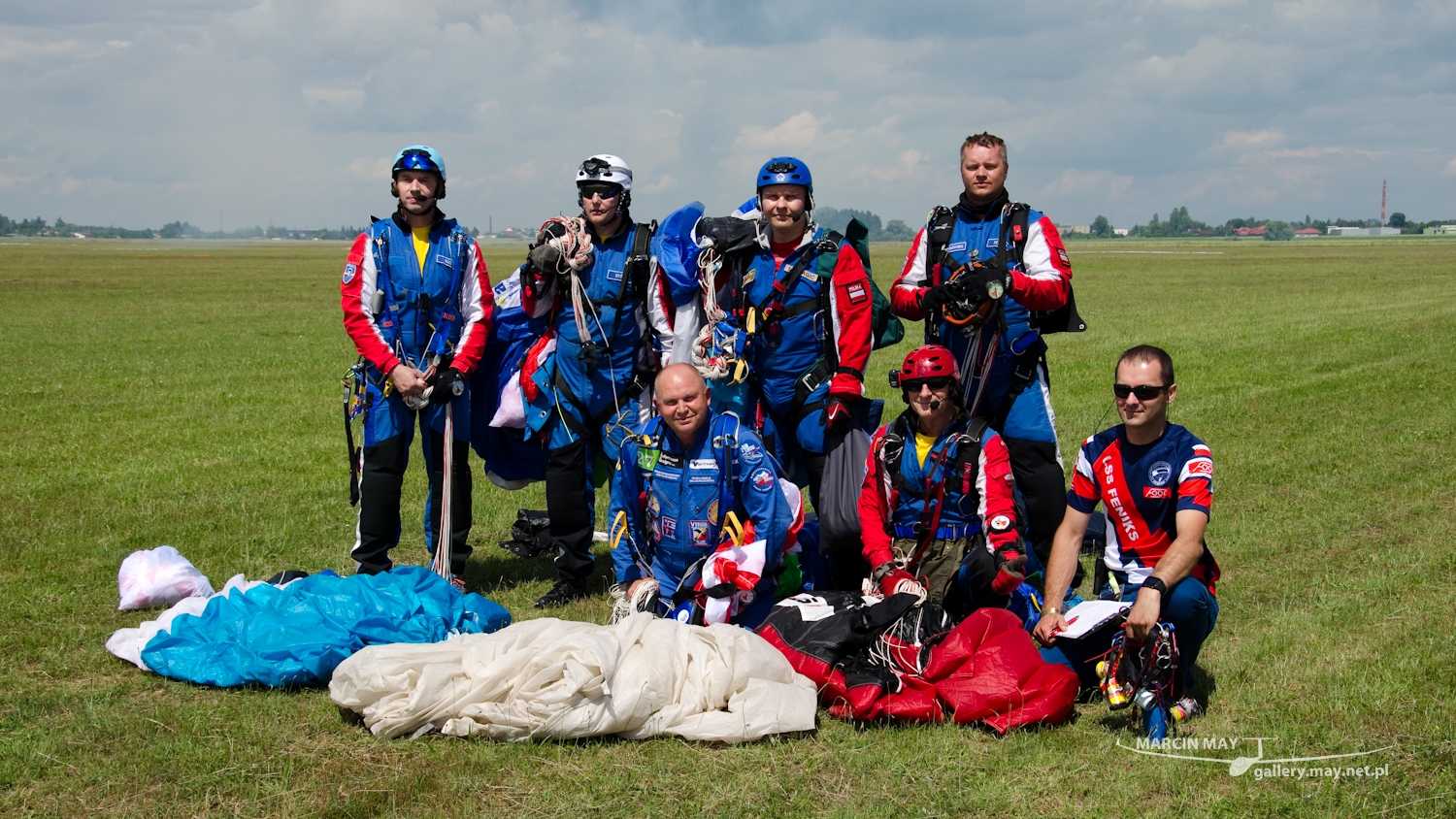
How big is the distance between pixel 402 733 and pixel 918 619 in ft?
6.53

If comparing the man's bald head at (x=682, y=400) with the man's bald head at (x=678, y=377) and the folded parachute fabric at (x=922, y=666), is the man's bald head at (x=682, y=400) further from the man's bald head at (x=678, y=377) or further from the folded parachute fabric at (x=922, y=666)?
the folded parachute fabric at (x=922, y=666)

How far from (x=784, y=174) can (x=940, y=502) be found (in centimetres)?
164

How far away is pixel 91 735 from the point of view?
13.2ft

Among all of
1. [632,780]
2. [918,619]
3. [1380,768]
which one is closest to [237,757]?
[632,780]

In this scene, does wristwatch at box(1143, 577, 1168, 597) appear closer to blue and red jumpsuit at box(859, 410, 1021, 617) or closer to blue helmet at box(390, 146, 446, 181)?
blue and red jumpsuit at box(859, 410, 1021, 617)

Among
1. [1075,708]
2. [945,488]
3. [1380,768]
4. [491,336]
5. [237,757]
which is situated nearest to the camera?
[1380,768]

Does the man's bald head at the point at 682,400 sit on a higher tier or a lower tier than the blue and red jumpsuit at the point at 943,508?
higher

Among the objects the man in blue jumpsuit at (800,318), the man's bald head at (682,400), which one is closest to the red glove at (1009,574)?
the man in blue jumpsuit at (800,318)

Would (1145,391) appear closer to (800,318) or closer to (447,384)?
(800,318)

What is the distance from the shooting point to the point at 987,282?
4.86 meters

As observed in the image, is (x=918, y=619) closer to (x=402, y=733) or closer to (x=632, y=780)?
(x=632, y=780)

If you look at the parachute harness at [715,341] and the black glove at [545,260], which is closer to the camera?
the parachute harness at [715,341]

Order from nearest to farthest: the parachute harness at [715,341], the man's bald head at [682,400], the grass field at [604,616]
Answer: the grass field at [604,616]
the man's bald head at [682,400]
the parachute harness at [715,341]

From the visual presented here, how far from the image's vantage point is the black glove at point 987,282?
191 inches
